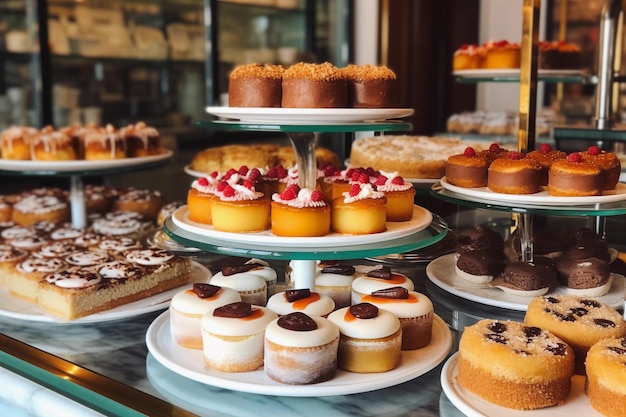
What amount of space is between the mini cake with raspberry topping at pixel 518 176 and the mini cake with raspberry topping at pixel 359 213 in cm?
37

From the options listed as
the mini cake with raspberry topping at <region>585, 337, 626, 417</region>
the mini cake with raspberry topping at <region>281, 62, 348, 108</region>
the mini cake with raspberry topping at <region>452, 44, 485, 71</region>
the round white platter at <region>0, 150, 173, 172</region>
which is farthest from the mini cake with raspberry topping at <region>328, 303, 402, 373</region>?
the mini cake with raspberry topping at <region>452, 44, 485, 71</region>

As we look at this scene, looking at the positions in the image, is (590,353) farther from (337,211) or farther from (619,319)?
(337,211)

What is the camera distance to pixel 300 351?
1281mm

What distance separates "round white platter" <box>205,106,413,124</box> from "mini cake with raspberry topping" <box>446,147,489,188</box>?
1.11 ft

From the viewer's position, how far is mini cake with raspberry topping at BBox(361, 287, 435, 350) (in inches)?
56.7

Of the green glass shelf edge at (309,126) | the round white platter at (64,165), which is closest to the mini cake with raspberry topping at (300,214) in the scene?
the green glass shelf edge at (309,126)

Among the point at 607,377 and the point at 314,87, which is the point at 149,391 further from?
the point at 607,377

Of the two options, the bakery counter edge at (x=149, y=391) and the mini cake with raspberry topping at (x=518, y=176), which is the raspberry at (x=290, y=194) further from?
the mini cake with raspberry topping at (x=518, y=176)

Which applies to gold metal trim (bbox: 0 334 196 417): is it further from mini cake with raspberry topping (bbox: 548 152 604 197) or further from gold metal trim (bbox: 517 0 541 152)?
gold metal trim (bbox: 517 0 541 152)

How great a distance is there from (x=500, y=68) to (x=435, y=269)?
175 centimetres

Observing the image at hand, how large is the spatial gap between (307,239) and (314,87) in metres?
0.36

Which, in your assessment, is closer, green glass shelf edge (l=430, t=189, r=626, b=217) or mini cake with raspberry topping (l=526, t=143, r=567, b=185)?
green glass shelf edge (l=430, t=189, r=626, b=217)

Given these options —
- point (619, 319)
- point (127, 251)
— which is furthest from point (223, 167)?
point (619, 319)

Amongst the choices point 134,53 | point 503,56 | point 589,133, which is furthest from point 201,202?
point 134,53
